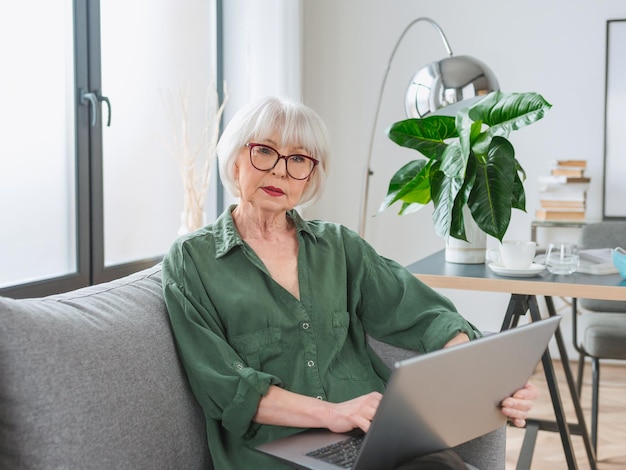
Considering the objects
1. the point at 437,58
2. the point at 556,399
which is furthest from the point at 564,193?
the point at 556,399

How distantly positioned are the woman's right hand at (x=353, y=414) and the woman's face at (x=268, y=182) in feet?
1.57

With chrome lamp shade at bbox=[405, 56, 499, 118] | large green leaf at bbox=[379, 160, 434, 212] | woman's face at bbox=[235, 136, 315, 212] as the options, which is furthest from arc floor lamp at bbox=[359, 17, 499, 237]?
woman's face at bbox=[235, 136, 315, 212]

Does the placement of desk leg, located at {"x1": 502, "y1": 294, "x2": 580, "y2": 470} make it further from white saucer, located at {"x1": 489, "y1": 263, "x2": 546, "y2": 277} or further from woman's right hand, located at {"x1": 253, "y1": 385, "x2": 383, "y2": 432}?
woman's right hand, located at {"x1": 253, "y1": 385, "x2": 383, "y2": 432}

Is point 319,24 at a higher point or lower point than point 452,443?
Answer: higher

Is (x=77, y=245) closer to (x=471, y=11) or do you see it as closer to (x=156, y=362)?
(x=156, y=362)

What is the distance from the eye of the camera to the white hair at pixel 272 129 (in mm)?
1604

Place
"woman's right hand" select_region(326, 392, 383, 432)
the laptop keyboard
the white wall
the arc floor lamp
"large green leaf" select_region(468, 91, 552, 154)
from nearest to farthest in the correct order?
the laptop keyboard → "woman's right hand" select_region(326, 392, 383, 432) → "large green leaf" select_region(468, 91, 552, 154) → the arc floor lamp → the white wall

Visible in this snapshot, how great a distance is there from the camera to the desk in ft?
6.24

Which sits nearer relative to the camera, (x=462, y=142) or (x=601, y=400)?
(x=462, y=142)

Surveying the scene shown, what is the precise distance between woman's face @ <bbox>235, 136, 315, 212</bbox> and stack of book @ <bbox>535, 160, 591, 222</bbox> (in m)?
2.39

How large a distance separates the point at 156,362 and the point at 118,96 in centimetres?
190

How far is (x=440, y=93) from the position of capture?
2.51 metres

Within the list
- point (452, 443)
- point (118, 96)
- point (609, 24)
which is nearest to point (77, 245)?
point (118, 96)

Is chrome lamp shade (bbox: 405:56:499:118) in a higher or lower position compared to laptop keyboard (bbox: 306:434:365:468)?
higher
